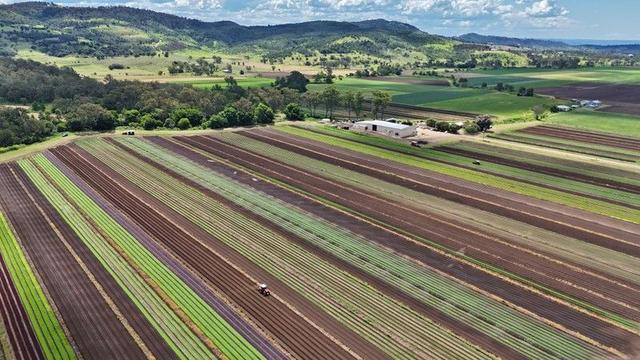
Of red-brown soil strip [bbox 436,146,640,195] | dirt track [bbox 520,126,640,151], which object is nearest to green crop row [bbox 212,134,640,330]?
red-brown soil strip [bbox 436,146,640,195]

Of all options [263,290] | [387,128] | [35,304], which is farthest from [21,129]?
[263,290]

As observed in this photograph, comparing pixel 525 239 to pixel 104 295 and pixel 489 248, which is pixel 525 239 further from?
pixel 104 295

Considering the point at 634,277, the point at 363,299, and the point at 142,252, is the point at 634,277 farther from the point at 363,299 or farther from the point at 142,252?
the point at 142,252

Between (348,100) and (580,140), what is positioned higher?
(348,100)

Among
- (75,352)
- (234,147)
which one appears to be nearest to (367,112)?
(234,147)

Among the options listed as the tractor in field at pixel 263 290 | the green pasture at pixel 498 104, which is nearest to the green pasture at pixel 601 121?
the green pasture at pixel 498 104

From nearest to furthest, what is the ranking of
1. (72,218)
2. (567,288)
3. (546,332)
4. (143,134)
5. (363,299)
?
(546,332), (363,299), (567,288), (72,218), (143,134)

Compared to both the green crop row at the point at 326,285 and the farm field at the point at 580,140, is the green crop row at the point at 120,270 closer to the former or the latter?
the green crop row at the point at 326,285
